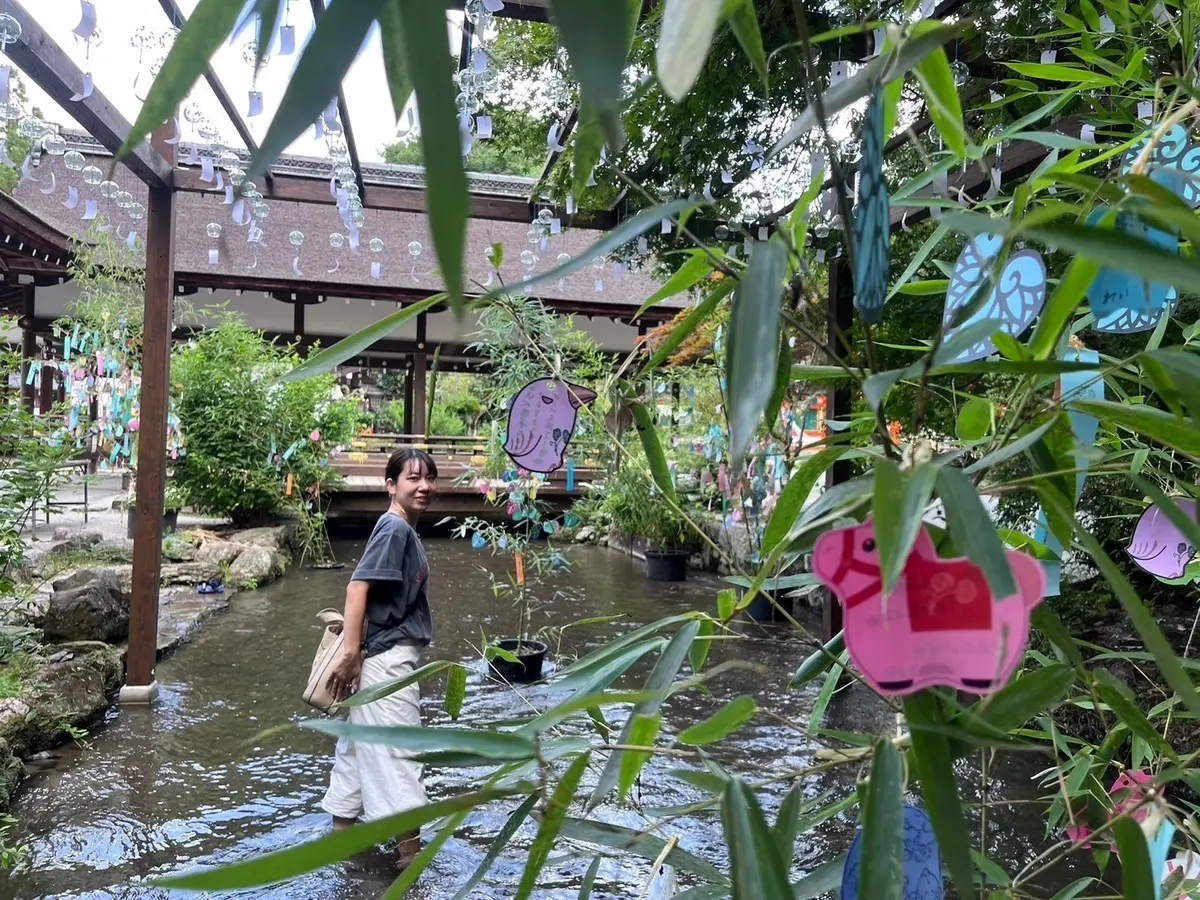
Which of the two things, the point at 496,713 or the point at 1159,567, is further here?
the point at 496,713

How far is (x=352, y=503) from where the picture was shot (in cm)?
994

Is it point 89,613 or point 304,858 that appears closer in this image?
point 304,858

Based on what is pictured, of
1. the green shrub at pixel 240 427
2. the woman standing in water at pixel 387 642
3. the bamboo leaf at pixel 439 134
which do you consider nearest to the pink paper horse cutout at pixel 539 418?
the woman standing in water at pixel 387 642

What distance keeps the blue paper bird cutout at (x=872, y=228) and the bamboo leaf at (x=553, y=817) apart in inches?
13.5

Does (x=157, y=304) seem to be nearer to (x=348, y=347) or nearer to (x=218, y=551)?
(x=348, y=347)

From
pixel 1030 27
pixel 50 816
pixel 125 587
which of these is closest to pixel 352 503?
pixel 125 587

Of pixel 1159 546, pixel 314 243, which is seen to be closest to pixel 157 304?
pixel 1159 546

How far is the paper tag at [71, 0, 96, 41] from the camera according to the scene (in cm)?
249

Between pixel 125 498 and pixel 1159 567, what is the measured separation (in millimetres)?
8306

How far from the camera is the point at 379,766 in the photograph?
7.79ft

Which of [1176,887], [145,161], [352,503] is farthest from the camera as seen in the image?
[352,503]

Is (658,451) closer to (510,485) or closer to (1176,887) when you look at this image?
(1176,887)

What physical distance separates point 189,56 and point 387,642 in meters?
2.16

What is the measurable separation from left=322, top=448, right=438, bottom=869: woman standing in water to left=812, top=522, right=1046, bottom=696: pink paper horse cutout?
1952mm
